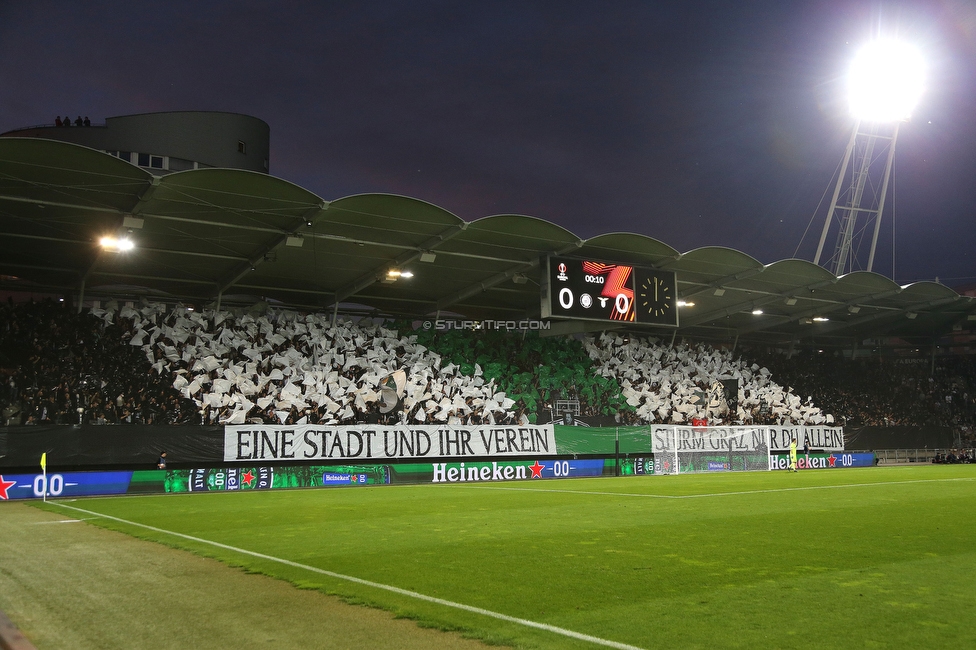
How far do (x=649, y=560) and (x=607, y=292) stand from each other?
2053cm

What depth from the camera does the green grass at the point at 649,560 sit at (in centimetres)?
564

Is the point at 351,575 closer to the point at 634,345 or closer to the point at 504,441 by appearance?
the point at 504,441

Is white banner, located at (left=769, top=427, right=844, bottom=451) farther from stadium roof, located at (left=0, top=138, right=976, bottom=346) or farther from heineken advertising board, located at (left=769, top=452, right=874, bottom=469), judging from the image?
stadium roof, located at (left=0, top=138, right=976, bottom=346)

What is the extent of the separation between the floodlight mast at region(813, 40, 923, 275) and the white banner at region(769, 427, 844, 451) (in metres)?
8.84

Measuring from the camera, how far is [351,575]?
26.6 ft

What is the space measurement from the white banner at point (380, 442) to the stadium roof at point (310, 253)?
20.8 ft

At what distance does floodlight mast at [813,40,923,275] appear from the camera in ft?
129

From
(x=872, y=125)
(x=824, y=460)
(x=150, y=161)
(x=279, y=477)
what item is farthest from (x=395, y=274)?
(x=872, y=125)

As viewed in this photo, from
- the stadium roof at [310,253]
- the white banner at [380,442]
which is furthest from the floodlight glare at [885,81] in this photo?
the white banner at [380,442]

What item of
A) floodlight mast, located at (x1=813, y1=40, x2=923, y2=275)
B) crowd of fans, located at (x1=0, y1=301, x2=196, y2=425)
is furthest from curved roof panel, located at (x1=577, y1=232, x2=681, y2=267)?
crowd of fans, located at (x1=0, y1=301, x2=196, y2=425)

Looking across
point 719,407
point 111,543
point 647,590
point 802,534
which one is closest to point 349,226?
point 111,543

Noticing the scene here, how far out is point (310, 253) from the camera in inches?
1127

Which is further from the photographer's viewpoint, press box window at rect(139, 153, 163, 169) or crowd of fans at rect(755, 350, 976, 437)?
crowd of fans at rect(755, 350, 976, 437)

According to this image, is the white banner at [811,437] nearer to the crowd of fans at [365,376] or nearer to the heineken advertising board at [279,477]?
the crowd of fans at [365,376]
